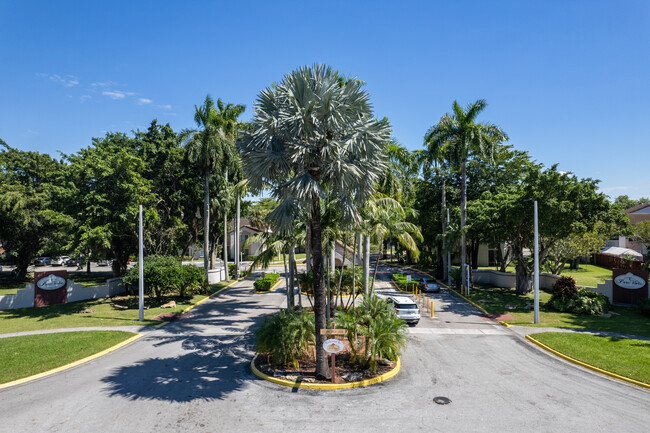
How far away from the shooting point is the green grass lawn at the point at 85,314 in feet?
65.5

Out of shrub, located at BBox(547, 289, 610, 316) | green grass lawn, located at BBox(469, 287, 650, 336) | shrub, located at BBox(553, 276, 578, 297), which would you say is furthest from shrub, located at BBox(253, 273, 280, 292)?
shrub, located at BBox(553, 276, 578, 297)

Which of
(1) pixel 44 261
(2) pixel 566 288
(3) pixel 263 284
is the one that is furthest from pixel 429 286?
(1) pixel 44 261

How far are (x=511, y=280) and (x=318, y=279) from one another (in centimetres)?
2642

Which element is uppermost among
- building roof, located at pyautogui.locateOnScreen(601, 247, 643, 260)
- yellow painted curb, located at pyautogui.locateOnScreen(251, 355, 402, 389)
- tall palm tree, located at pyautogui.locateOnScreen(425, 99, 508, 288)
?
tall palm tree, located at pyautogui.locateOnScreen(425, 99, 508, 288)

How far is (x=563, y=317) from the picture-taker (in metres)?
20.9

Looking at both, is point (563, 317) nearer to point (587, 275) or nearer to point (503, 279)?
point (503, 279)

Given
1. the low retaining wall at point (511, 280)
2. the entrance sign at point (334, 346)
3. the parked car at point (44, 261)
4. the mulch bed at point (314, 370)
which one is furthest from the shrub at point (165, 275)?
the parked car at point (44, 261)

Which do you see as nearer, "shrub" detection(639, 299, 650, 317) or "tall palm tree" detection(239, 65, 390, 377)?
"tall palm tree" detection(239, 65, 390, 377)

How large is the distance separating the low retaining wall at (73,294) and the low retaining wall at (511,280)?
31.8m

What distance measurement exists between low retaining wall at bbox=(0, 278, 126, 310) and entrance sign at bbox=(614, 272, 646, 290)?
36158 mm

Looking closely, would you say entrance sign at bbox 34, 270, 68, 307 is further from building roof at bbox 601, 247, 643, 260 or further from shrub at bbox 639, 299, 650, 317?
building roof at bbox 601, 247, 643, 260

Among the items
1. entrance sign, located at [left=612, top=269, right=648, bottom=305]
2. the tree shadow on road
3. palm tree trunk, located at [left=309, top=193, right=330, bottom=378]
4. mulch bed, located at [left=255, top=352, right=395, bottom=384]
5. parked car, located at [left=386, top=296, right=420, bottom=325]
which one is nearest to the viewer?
the tree shadow on road

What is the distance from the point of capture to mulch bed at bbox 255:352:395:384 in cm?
1201

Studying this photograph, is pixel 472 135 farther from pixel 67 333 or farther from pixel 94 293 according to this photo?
pixel 94 293
